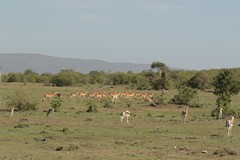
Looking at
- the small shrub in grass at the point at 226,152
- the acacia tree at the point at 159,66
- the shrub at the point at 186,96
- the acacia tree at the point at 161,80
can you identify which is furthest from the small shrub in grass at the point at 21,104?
the acacia tree at the point at 159,66

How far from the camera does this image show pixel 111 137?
75.2ft

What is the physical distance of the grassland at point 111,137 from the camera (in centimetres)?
1786

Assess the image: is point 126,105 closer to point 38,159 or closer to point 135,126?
point 135,126

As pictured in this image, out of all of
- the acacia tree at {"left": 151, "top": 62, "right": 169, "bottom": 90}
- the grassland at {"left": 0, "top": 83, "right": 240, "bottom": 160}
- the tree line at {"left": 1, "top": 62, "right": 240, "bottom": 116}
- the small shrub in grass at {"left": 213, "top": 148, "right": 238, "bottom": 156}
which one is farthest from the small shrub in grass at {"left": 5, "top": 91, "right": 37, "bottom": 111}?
the acacia tree at {"left": 151, "top": 62, "right": 169, "bottom": 90}

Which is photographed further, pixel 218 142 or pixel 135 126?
pixel 135 126

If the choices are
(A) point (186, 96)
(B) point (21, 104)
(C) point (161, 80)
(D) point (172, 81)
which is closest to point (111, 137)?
(B) point (21, 104)

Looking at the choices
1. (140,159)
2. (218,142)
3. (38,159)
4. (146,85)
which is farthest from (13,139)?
(146,85)

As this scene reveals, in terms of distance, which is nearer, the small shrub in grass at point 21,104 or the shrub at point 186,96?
the small shrub in grass at point 21,104

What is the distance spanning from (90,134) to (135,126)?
4410 mm

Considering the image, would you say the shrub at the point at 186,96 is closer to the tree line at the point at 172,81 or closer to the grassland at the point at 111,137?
the tree line at the point at 172,81

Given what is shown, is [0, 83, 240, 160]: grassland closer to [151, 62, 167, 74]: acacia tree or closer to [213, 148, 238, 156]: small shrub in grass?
[213, 148, 238, 156]: small shrub in grass

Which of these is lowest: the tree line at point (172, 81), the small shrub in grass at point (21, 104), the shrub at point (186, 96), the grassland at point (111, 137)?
the grassland at point (111, 137)

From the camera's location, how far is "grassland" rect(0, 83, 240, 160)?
58.6 feet

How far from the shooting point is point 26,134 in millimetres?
23109
